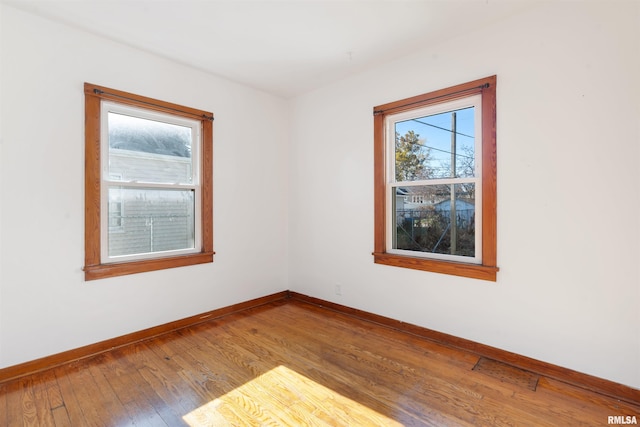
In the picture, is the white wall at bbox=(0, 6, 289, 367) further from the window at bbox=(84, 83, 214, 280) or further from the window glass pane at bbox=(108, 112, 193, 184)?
the window glass pane at bbox=(108, 112, 193, 184)

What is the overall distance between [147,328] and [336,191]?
2.43 m

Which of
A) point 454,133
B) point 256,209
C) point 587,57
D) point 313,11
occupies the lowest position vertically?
point 256,209

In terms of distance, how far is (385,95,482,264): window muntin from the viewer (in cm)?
273

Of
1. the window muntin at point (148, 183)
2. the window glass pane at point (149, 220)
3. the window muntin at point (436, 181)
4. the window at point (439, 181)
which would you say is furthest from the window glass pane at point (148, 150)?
the window muntin at point (436, 181)

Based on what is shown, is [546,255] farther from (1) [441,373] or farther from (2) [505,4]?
(2) [505,4]

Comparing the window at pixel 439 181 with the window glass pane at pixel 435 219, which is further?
the window glass pane at pixel 435 219

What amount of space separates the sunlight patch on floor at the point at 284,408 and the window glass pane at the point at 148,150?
7.01ft

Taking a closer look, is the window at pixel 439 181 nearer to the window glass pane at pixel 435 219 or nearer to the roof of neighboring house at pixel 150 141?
the window glass pane at pixel 435 219

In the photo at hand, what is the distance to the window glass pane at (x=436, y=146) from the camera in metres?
2.76

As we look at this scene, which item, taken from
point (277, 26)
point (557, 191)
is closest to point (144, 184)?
point (277, 26)

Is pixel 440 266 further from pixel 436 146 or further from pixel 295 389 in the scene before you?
pixel 295 389

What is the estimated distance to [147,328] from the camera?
2969 mm

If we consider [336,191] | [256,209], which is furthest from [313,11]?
[256,209]

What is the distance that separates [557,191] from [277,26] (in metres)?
2.51
